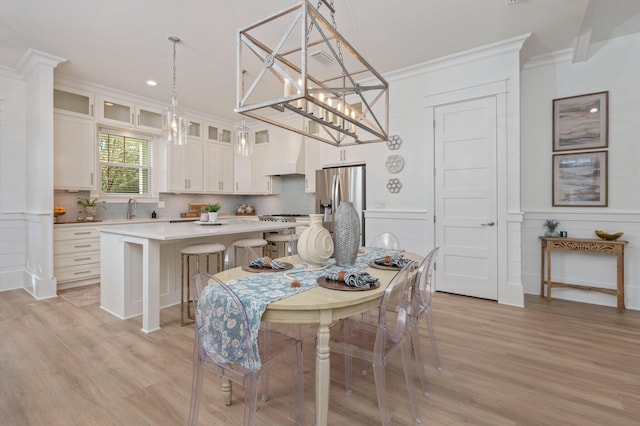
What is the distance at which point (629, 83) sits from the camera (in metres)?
3.29

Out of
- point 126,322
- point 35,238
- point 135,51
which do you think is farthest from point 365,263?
point 35,238

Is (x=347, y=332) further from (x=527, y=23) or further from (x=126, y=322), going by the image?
(x=527, y=23)

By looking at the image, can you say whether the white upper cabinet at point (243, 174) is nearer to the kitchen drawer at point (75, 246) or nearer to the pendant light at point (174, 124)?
the kitchen drawer at point (75, 246)

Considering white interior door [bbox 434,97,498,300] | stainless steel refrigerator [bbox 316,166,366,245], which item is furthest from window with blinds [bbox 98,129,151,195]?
white interior door [bbox 434,97,498,300]

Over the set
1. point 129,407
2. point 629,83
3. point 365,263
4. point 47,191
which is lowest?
point 129,407

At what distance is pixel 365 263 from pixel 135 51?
11.5 feet

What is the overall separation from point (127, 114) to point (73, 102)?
0.69m

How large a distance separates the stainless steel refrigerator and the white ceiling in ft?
4.91

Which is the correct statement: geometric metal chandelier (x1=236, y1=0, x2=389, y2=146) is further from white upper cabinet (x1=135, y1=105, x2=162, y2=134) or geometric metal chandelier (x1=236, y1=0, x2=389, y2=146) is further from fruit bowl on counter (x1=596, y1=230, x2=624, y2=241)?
fruit bowl on counter (x1=596, y1=230, x2=624, y2=241)

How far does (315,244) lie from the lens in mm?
1872

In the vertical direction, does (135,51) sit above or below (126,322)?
above

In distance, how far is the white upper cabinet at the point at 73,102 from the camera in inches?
162

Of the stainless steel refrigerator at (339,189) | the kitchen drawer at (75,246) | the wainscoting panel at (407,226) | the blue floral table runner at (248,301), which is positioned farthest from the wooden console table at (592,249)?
the kitchen drawer at (75,246)

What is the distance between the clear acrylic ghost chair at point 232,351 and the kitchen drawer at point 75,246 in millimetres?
3613
